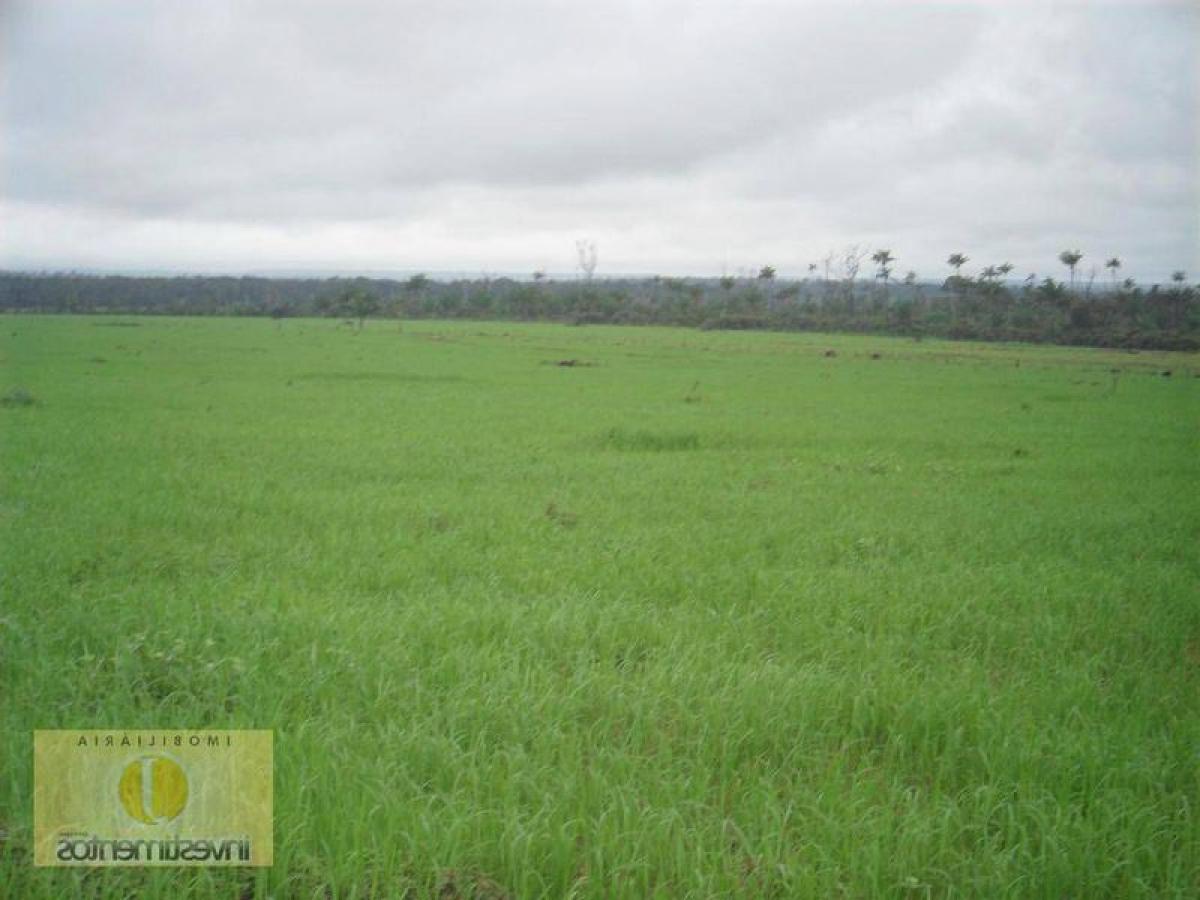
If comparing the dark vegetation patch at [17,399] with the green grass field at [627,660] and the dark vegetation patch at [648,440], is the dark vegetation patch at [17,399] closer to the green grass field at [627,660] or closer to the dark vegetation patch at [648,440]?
the green grass field at [627,660]

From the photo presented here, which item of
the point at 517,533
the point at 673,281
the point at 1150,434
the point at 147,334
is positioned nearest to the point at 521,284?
the point at 673,281

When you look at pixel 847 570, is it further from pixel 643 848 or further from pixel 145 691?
pixel 145 691

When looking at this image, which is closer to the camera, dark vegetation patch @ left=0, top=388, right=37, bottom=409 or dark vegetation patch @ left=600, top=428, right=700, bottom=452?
dark vegetation patch @ left=600, top=428, right=700, bottom=452

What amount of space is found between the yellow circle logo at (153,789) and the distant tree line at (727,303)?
44474 mm

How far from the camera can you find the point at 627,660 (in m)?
4.25

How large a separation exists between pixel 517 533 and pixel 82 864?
4422mm

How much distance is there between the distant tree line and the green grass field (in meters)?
38.3

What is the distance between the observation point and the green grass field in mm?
2768

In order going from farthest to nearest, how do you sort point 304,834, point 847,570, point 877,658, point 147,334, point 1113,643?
1. point 147,334
2. point 847,570
3. point 1113,643
4. point 877,658
5. point 304,834

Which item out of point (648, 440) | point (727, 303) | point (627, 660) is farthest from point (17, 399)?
point (727, 303)

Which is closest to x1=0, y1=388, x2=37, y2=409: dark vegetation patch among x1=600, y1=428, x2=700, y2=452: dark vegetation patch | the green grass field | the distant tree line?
the green grass field

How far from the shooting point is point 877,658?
174 inches

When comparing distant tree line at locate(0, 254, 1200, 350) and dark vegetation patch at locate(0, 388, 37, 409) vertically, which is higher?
distant tree line at locate(0, 254, 1200, 350)

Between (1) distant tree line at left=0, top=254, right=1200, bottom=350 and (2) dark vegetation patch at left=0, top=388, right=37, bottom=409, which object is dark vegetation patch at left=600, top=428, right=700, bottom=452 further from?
(1) distant tree line at left=0, top=254, right=1200, bottom=350
